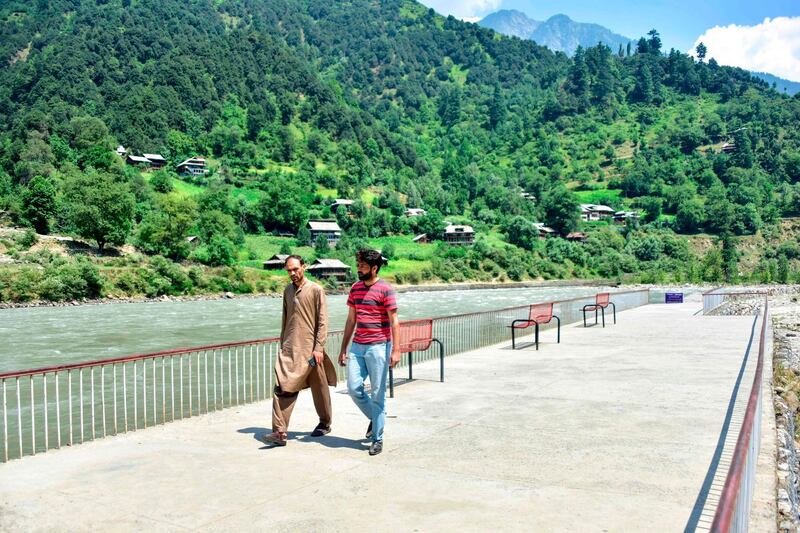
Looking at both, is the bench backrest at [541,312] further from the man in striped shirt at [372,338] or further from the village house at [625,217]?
the village house at [625,217]

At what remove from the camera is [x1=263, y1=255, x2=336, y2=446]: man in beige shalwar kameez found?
23.1ft

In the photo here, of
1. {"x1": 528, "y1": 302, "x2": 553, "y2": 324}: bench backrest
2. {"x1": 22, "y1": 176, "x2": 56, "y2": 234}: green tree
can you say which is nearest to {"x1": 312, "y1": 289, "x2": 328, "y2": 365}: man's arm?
{"x1": 528, "y1": 302, "x2": 553, "y2": 324}: bench backrest

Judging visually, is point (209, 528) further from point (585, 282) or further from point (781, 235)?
point (781, 235)

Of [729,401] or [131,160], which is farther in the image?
[131,160]

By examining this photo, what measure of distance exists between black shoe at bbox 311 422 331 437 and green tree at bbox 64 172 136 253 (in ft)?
244

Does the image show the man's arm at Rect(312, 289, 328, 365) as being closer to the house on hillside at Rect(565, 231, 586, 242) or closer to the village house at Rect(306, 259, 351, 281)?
the village house at Rect(306, 259, 351, 281)

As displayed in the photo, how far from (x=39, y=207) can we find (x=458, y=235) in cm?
7026

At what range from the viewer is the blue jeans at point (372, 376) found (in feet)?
22.5

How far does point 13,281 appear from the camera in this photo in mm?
58875

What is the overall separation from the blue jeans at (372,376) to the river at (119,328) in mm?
21952

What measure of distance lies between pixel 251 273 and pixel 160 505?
264 feet

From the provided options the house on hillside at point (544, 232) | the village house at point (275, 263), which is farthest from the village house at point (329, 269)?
the house on hillside at point (544, 232)

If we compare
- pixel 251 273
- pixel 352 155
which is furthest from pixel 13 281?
pixel 352 155

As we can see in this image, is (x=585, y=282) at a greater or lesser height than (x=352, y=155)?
lesser
